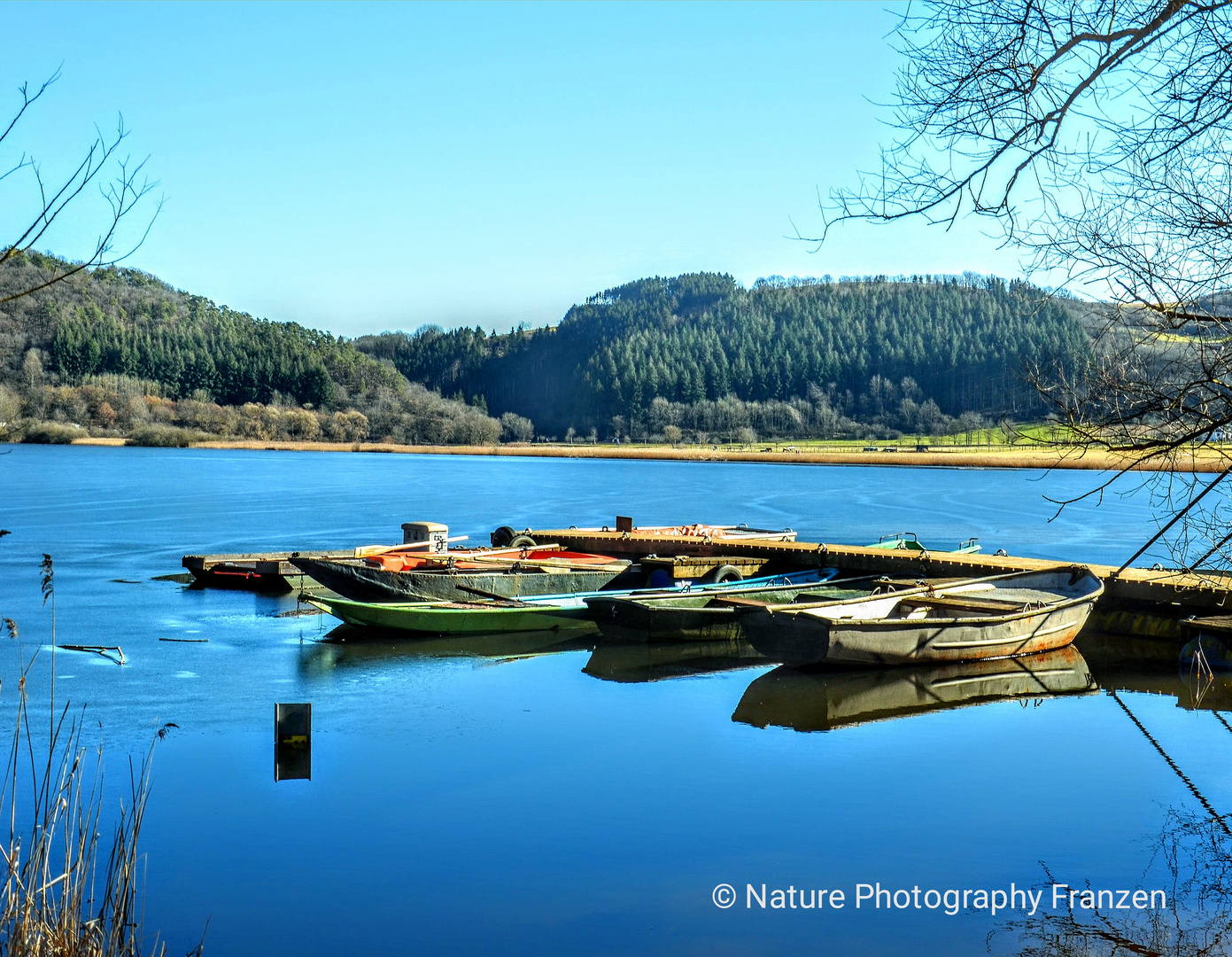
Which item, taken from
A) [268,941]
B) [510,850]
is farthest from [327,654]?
[268,941]

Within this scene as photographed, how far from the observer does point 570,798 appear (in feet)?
36.5

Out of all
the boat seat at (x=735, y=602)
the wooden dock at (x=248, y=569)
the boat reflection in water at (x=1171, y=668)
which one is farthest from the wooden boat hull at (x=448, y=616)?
the boat reflection in water at (x=1171, y=668)

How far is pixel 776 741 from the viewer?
43.9ft

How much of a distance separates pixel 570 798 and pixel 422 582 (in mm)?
10433

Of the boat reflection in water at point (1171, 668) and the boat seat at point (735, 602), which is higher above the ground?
the boat seat at point (735, 602)

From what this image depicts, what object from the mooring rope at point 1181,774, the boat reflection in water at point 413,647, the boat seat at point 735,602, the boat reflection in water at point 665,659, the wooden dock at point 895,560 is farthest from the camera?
the wooden dock at point 895,560

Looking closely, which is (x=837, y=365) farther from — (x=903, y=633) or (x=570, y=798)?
(x=570, y=798)

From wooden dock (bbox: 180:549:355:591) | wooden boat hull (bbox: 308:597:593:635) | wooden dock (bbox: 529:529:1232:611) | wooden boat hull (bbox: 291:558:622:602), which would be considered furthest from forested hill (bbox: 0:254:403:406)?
wooden boat hull (bbox: 308:597:593:635)

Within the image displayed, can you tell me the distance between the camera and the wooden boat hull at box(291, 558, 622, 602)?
20.4 meters

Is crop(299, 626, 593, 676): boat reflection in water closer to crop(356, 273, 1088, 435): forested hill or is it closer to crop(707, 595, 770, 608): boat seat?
crop(707, 595, 770, 608): boat seat

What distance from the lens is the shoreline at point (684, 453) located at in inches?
4560

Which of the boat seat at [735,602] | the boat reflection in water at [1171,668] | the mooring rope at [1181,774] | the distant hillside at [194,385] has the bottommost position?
the mooring rope at [1181,774]

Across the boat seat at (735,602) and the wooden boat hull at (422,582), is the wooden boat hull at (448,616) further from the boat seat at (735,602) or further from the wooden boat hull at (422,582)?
the boat seat at (735,602)

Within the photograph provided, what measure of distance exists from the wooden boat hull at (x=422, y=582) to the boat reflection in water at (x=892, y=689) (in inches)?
231
